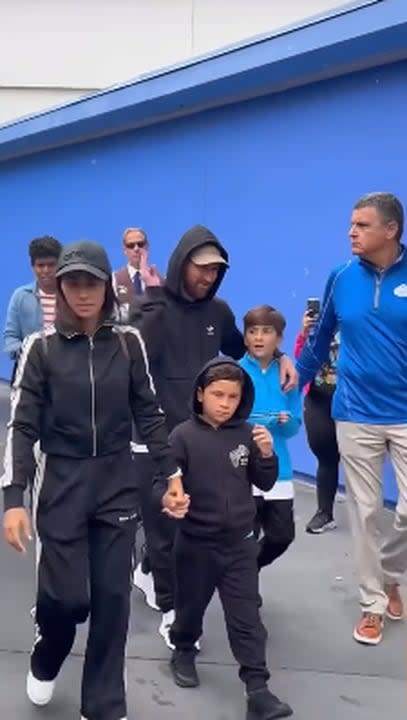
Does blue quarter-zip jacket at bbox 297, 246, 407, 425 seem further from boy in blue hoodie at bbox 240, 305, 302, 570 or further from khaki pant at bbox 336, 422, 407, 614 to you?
boy in blue hoodie at bbox 240, 305, 302, 570

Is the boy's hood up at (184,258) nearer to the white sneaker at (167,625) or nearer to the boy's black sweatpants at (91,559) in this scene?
the boy's black sweatpants at (91,559)

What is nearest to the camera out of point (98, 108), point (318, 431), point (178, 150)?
point (318, 431)

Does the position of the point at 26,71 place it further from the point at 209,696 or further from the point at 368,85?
the point at 209,696

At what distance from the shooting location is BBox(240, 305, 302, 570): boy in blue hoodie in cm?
432

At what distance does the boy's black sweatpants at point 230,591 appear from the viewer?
11.7 ft

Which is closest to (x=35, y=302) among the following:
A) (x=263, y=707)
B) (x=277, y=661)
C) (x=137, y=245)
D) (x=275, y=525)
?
(x=137, y=245)

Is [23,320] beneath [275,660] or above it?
above

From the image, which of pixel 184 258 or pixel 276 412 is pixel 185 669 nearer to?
pixel 276 412

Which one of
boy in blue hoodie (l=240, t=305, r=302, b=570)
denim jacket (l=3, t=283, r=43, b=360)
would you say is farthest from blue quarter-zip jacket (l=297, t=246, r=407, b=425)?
Result: denim jacket (l=3, t=283, r=43, b=360)

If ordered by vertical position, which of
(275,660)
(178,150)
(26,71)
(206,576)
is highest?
(26,71)

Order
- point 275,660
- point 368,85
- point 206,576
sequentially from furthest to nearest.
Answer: point 368,85 → point 275,660 → point 206,576

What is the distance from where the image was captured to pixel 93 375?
329cm

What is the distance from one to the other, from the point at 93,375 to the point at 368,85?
3.85m

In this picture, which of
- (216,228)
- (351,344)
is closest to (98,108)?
(216,228)
